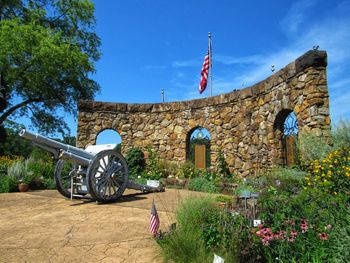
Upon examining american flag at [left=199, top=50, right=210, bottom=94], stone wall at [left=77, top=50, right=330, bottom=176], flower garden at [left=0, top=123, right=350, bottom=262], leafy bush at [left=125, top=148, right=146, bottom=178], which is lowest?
flower garden at [left=0, top=123, right=350, bottom=262]

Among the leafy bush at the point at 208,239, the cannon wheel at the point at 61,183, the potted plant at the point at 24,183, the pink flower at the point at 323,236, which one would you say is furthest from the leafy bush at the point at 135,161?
the pink flower at the point at 323,236

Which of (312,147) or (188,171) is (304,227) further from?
(188,171)

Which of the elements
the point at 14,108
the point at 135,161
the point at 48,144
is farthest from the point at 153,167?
the point at 14,108

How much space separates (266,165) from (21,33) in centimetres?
1287

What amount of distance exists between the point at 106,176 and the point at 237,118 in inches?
199

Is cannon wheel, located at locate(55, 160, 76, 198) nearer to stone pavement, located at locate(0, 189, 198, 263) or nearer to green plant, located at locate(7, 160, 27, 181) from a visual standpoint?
stone pavement, located at locate(0, 189, 198, 263)

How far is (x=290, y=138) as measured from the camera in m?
7.86

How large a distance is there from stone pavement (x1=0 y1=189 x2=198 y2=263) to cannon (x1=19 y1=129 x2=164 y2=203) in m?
0.32

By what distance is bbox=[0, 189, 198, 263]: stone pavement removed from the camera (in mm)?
3207

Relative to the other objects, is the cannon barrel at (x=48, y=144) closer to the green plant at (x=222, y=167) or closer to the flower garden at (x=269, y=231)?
the flower garden at (x=269, y=231)

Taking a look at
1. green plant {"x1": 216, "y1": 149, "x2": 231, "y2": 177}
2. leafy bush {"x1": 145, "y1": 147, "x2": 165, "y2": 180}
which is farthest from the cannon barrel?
green plant {"x1": 216, "y1": 149, "x2": 231, "y2": 177}

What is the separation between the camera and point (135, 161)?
1098cm

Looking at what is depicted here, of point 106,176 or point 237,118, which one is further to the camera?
point 237,118

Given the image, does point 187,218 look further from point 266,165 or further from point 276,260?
point 266,165
